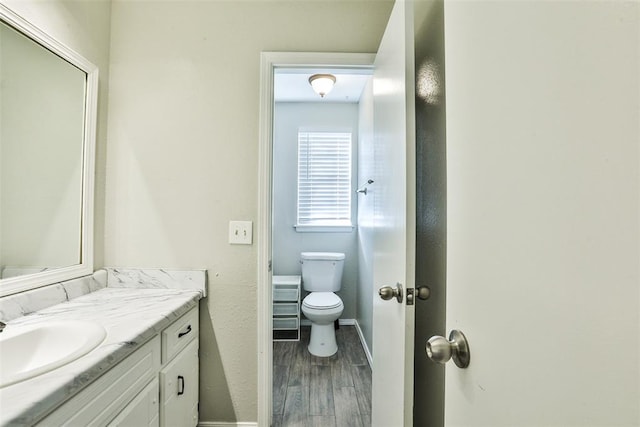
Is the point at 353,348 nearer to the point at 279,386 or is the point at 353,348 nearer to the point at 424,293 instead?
the point at 279,386

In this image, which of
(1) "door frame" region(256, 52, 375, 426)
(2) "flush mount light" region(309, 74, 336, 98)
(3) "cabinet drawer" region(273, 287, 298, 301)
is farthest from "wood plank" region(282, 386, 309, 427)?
(2) "flush mount light" region(309, 74, 336, 98)

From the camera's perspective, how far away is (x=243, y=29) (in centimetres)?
158

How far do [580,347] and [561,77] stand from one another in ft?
0.97

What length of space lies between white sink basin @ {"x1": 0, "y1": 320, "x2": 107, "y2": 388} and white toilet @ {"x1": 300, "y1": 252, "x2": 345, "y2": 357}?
1686mm

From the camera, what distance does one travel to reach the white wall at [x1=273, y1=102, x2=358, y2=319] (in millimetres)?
3133

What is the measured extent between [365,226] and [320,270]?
66 cm

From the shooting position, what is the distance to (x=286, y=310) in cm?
277

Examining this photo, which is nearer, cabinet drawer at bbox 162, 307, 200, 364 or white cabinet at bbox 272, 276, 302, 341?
cabinet drawer at bbox 162, 307, 200, 364

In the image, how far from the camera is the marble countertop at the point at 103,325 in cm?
63

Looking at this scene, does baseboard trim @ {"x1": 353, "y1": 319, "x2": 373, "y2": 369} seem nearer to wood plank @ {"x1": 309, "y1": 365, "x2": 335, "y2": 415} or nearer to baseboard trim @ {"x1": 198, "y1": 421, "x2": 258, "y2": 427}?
wood plank @ {"x1": 309, "y1": 365, "x2": 335, "y2": 415}

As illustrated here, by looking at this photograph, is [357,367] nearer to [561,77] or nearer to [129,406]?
[129,406]

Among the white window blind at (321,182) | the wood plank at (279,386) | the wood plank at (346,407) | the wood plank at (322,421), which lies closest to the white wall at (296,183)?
the white window blind at (321,182)

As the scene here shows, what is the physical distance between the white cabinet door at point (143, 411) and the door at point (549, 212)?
3.36 feet

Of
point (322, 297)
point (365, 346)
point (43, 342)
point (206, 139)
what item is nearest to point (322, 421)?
point (365, 346)
